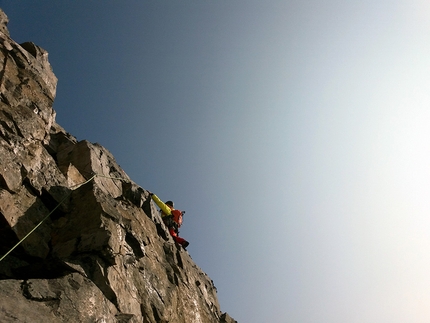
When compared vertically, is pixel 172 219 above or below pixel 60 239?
above

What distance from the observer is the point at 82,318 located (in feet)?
22.9

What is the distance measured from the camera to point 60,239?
32.7ft

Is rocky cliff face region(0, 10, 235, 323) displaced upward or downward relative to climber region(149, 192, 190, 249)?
downward

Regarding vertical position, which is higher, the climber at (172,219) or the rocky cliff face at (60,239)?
the climber at (172,219)

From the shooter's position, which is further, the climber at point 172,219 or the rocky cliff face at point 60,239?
the climber at point 172,219

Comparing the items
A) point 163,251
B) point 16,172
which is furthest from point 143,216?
point 16,172

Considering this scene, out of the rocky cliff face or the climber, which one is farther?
the climber

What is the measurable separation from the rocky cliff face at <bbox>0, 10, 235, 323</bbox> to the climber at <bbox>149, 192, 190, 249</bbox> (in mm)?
2724

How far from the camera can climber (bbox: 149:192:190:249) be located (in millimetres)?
17609

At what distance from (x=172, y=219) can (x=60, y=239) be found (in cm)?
879

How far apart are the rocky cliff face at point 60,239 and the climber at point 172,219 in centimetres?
272

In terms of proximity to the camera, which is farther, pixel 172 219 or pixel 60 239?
pixel 172 219

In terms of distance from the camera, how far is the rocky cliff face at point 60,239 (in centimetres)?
714

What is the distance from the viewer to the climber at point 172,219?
17.6m
